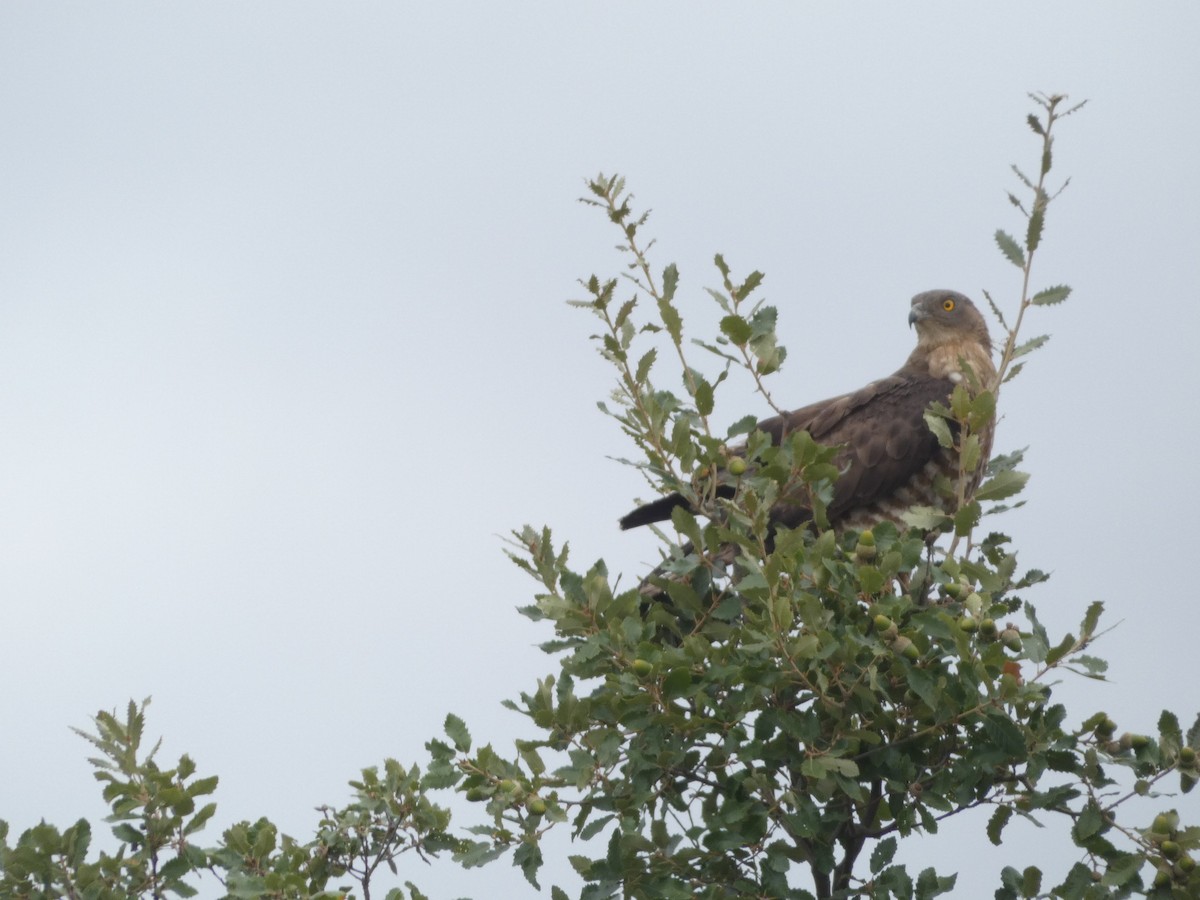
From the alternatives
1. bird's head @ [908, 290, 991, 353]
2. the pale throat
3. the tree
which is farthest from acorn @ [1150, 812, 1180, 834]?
bird's head @ [908, 290, 991, 353]

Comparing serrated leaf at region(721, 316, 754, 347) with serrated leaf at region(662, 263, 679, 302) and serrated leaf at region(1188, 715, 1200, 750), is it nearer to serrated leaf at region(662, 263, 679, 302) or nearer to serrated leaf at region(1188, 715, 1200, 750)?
serrated leaf at region(662, 263, 679, 302)

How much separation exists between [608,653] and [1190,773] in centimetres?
193

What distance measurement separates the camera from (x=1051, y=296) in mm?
4980

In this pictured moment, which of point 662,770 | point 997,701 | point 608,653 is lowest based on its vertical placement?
point 997,701

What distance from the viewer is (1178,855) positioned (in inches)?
176

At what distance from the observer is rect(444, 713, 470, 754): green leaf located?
4793 mm

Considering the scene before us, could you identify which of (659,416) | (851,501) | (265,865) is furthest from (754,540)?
(851,501)

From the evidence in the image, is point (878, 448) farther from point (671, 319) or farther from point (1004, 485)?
point (671, 319)

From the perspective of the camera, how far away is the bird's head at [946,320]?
8.91 meters

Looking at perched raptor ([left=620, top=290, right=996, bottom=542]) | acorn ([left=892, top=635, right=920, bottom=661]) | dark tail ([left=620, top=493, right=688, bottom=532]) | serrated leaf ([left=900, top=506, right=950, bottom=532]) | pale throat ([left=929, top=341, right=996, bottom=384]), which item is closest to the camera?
acorn ([left=892, top=635, right=920, bottom=661])

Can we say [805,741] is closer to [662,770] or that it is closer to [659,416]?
[662,770]

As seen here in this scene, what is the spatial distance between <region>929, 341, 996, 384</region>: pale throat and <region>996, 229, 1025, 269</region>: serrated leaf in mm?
3506

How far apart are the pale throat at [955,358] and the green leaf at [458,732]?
4.57m

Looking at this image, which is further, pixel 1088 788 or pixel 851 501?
pixel 851 501
